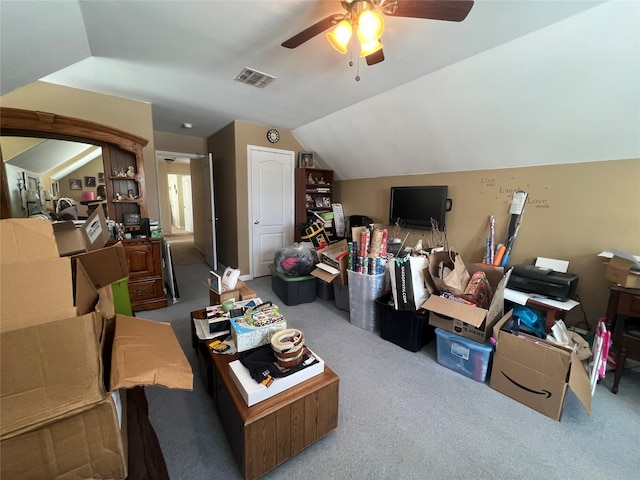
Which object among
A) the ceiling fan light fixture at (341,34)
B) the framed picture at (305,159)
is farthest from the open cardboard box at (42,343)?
the framed picture at (305,159)

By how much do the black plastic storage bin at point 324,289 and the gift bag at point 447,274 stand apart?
4.68 feet

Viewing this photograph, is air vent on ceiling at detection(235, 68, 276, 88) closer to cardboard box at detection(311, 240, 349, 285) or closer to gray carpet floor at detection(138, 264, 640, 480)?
cardboard box at detection(311, 240, 349, 285)

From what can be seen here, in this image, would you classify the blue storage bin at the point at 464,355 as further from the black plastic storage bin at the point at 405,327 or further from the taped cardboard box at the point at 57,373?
the taped cardboard box at the point at 57,373

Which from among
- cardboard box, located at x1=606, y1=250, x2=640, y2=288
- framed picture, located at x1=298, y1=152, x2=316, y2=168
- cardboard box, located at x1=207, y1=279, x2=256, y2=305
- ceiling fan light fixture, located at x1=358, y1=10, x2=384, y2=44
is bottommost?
cardboard box, located at x1=207, y1=279, x2=256, y2=305

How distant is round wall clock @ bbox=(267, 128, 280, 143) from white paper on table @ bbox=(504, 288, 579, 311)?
3771 mm

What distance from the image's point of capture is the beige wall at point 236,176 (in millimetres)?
3932

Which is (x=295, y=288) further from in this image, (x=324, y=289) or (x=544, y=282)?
(x=544, y=282)

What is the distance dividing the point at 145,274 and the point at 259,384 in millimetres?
2496

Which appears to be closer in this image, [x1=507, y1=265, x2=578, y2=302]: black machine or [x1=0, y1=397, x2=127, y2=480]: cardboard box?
[x1=0, y1=397, x2=127, y2=480]: cardboard box

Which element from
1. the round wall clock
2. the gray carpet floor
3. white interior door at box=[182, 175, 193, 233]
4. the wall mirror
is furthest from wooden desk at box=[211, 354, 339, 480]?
white interior door at box=[182, 175, 193, 233]

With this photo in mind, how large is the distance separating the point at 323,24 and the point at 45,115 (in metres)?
2.72

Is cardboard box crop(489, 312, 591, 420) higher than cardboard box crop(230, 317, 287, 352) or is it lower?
lower

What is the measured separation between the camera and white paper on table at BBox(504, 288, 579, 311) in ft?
6.78

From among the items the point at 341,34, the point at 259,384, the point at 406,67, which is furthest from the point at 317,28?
the point at 259,384
